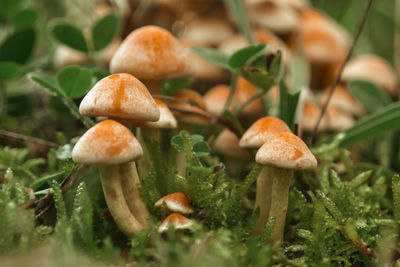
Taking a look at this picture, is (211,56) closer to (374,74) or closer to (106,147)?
(106,147)

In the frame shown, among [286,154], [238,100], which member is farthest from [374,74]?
[286,154]

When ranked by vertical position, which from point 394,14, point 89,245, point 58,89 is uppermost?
point 58,89

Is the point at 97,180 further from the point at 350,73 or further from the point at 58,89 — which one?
the point at 350,73

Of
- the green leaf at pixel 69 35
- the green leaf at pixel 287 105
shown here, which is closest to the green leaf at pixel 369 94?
the green leaf at pixel 287 105

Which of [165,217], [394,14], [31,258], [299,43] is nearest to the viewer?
[31,258]

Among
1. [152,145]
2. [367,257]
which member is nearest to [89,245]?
[152,145]

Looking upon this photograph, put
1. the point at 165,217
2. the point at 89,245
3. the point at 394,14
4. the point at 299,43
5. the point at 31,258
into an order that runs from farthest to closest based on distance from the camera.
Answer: the point at 394,14
the point at 299,43
the point at 165,217
the point at 89,245
the point at 31,258
